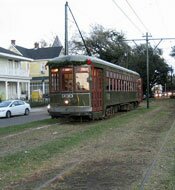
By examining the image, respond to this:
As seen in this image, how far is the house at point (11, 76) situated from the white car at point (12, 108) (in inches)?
595

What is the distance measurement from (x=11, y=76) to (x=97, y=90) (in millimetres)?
33754

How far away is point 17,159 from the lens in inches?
418

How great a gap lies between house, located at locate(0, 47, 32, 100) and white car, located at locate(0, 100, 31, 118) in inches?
595

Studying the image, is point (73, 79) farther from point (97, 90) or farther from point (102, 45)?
point (102, 45)

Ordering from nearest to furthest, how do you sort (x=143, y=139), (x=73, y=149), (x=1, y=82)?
(x=73, y=149), (x=143, y=139), (x=1, y=82)

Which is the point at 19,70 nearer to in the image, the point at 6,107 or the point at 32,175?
the point at 6,107

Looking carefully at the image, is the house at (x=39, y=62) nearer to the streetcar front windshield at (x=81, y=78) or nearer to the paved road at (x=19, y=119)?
the paved road at (x=19, y=119)

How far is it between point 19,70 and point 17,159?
48028 mm

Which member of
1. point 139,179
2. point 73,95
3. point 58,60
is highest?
point 58,60

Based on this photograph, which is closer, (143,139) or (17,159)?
(17,159)

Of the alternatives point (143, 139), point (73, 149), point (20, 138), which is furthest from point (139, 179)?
point (20, 138)

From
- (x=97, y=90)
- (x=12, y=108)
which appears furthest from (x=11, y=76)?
(x=97, y=90)

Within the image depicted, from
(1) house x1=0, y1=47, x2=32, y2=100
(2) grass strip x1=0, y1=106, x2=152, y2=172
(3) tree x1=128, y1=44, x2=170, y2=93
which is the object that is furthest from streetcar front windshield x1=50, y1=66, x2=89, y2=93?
(3) tree x1=128, y1=44, x2=170, y2=93

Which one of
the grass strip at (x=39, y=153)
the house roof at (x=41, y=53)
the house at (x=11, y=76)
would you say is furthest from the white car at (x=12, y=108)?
the house roof at (x=41, y=53)
